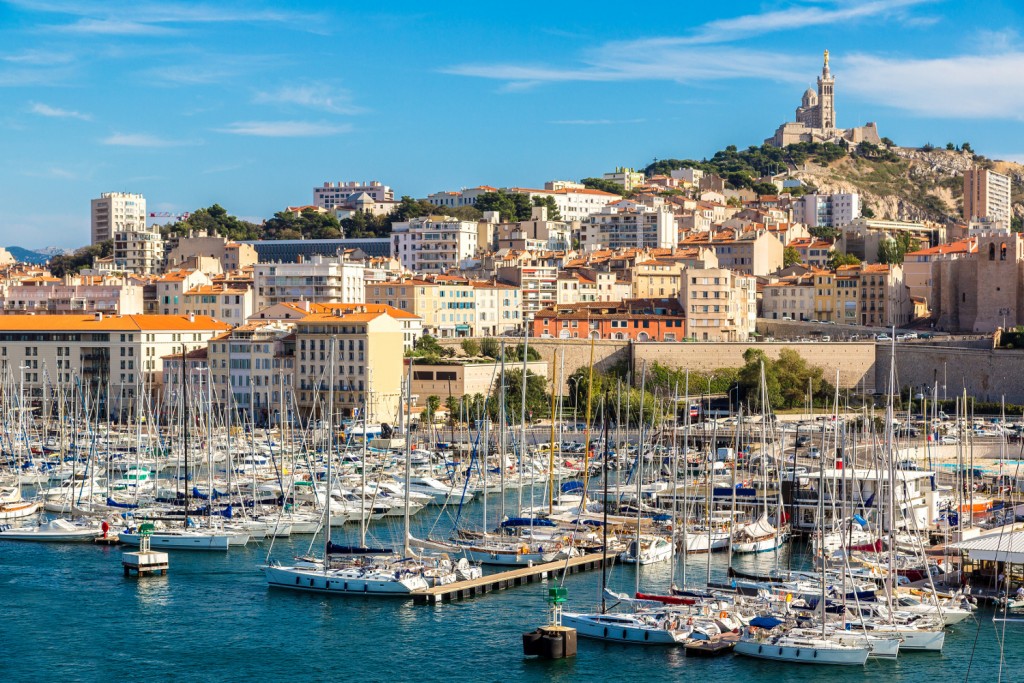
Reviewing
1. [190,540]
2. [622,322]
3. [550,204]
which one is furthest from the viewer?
[550,204]

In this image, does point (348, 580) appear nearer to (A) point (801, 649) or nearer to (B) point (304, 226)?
(A) point (801, 649)

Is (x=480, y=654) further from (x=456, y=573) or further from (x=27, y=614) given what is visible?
(x=27, y=614)

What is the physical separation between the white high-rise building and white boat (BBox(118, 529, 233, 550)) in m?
77.1

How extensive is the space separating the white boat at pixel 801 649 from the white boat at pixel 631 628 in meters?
1.01

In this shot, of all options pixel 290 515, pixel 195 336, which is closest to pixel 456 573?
pixel 290 515

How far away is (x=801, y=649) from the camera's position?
21047 mm

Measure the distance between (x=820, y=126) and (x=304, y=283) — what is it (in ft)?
232

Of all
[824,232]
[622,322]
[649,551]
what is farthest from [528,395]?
[824,232]

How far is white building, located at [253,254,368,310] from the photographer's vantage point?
6228 cm

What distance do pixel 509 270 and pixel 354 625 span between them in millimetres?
42433

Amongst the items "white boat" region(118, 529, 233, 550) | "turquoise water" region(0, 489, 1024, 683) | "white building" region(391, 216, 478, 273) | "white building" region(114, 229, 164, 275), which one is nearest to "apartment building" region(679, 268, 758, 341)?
"white building" region(391, 216, 478, 273)

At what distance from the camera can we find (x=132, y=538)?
30.1m

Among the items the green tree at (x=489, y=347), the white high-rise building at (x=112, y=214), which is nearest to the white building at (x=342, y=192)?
the white high-rise building at (x=112, y=214)

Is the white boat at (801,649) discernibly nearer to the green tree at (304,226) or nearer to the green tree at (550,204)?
the green tree at (304,226)
